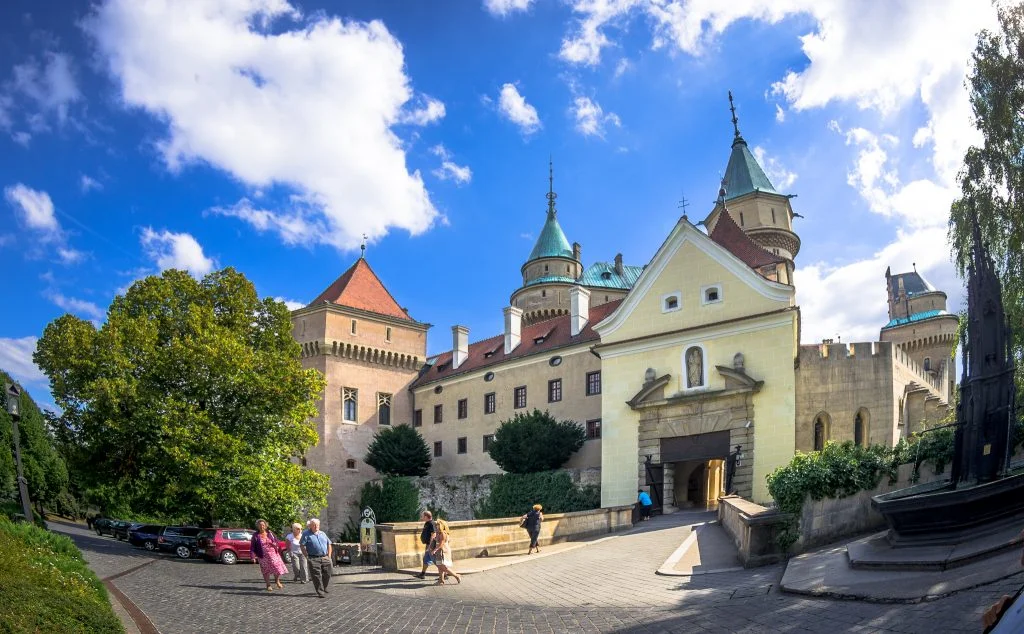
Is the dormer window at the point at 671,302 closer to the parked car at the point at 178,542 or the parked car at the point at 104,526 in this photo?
the parked car at the point at 178,542

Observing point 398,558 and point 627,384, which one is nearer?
point 398,558

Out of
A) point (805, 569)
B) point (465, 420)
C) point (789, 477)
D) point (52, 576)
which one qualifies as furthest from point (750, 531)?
point (465, 420)

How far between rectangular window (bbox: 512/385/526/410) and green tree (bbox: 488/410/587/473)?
3694 millimetres

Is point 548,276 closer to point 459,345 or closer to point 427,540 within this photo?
point 459,345

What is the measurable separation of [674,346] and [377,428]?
22101 mm

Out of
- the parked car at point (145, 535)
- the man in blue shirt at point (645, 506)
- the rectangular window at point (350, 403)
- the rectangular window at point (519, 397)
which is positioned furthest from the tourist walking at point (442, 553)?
the rectangular window at point (350, 403)

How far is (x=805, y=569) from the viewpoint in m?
11.1

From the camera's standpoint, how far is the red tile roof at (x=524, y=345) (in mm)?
39375

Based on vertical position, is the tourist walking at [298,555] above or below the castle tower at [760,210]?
below

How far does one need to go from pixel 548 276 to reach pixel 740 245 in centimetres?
2799

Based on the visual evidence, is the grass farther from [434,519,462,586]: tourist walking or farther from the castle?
the castle

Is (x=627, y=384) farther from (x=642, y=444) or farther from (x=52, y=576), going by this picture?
(x=52, y=576)

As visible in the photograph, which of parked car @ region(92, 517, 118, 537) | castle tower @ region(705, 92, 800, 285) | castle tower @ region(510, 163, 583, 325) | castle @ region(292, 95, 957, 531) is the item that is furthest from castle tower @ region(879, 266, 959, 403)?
parked car @ region(92, 517, 118, 537)

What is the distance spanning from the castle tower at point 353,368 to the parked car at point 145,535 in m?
14.0
